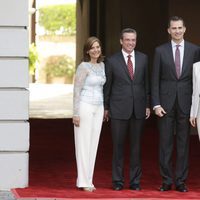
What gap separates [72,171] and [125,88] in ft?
7.45

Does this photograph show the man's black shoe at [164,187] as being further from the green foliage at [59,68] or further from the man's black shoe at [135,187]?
the green foliage at [59,68]

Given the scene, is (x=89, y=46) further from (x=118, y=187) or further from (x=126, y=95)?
(x=118, y=187)

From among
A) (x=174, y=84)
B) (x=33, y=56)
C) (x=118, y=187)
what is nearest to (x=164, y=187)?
(x=118, y=187)

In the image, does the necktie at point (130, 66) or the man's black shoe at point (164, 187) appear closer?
the necktie at point (130, 66)

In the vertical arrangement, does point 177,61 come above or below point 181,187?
above

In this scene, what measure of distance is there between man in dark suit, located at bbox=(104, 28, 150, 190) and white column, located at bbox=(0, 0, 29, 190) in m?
1.02

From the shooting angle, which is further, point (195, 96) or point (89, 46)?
point (89, 46)

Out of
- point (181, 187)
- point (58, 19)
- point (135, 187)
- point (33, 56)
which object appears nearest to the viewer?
point (181, 187)

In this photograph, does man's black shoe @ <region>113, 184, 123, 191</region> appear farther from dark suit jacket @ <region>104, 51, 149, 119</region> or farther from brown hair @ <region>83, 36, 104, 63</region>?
brown hair @ <region>83, 36, 104, 63</region>

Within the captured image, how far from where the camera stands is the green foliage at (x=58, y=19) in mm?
42750

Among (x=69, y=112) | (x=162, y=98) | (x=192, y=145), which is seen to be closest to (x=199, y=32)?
(x=192, y=145)

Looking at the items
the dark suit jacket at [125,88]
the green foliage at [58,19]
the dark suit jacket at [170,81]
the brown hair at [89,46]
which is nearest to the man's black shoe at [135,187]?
the dark suit jacket at [125,88]

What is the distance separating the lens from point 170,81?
8.76 metres

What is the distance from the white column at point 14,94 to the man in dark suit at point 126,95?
1.02m
